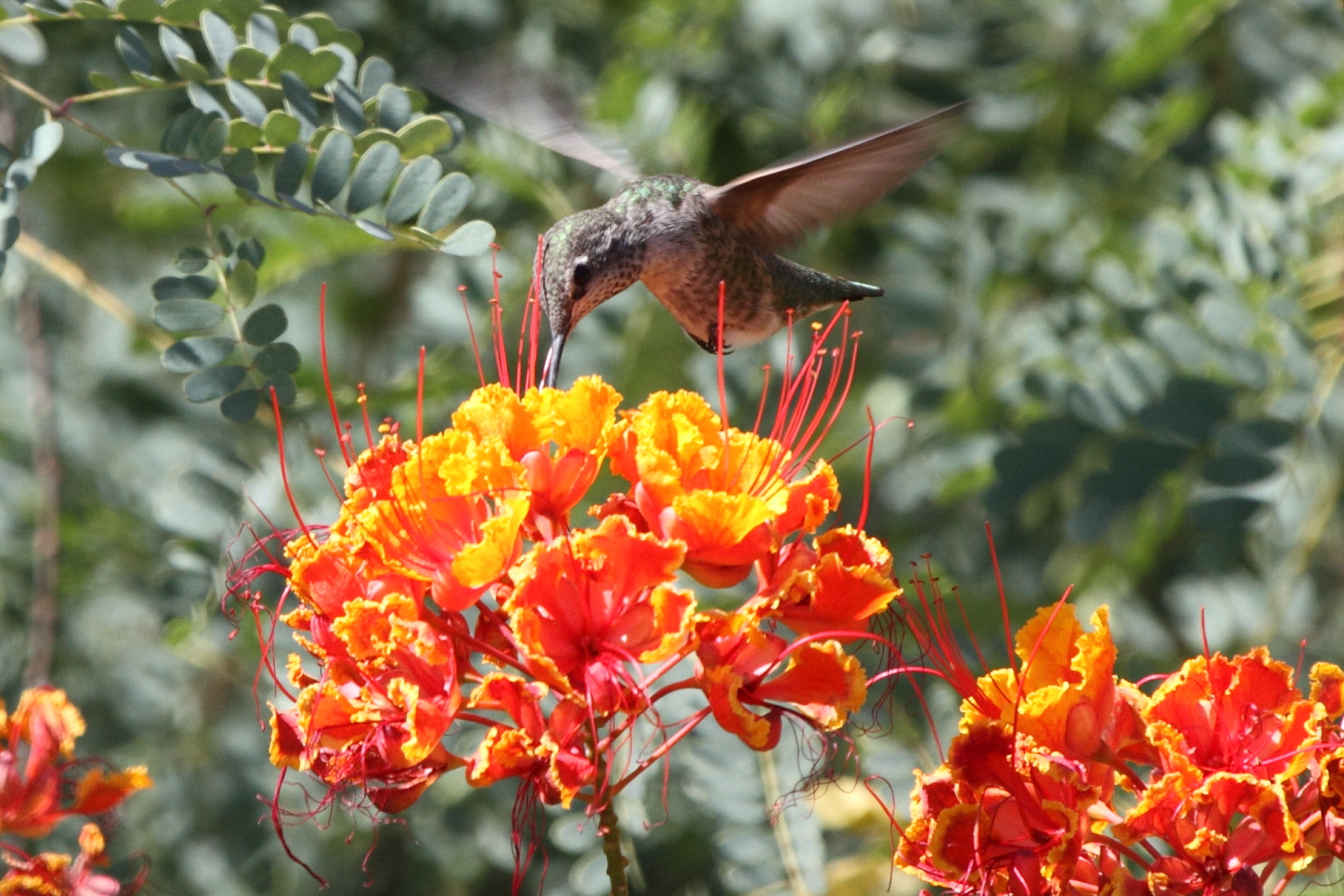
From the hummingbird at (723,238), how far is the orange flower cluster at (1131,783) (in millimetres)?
931

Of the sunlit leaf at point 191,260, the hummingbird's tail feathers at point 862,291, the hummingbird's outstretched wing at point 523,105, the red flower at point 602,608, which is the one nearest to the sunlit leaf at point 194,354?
the sunlit leaf at point 191,260

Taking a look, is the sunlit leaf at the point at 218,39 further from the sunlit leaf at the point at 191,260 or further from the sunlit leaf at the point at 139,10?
the sunlit leaf at the point at 191,260

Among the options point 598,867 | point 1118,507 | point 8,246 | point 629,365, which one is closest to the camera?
point 8,246

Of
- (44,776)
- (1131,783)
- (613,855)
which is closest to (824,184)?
(1131,783)

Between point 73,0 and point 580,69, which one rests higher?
point 73,0

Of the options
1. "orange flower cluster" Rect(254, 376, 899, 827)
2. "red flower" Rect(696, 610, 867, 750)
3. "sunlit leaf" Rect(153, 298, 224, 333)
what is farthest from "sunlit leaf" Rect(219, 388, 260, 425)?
"red flower" Rect(696, 610, 867, 750)

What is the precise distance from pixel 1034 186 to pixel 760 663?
271 centimetres

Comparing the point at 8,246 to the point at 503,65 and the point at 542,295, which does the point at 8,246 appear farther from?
the point at 503,65

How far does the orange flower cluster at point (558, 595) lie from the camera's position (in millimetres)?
1682

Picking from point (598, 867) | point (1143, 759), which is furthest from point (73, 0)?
point (1143, 759)

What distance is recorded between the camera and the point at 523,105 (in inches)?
122

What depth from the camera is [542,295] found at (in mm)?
2508

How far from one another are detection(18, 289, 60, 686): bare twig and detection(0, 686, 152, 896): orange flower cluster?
83 cm

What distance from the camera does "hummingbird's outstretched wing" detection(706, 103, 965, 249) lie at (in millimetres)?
2416
